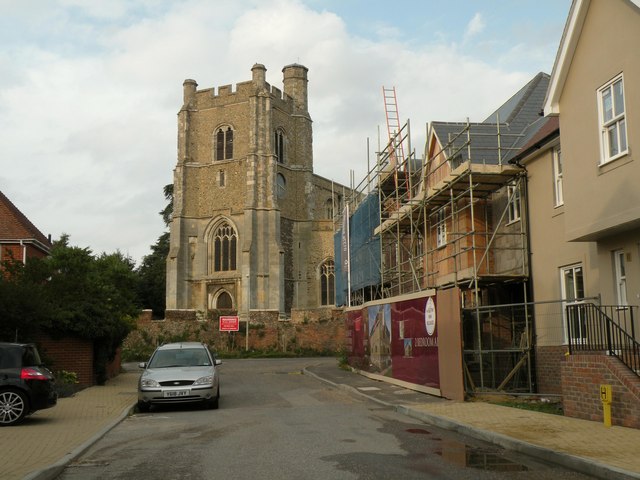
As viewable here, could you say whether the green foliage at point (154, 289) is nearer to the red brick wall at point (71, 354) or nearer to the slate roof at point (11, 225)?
the slate roof at point (11, 225)

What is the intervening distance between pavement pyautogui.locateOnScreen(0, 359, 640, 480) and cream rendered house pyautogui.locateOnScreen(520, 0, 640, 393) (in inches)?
91.9

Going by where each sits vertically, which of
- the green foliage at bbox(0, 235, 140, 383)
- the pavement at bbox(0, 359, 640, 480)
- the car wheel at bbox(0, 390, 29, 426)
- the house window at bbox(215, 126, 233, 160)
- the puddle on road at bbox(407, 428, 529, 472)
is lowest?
the puddle on road at bbox(407, 428, 529, 472)

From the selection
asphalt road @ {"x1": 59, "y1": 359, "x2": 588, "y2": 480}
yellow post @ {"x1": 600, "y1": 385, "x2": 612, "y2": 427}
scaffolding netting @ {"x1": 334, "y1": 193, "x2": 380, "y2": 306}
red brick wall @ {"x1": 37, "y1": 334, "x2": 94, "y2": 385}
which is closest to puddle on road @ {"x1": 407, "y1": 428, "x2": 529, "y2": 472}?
asphalt road @ {"x1": 59, "y1": 359, "x2": 588, "y2": 480}

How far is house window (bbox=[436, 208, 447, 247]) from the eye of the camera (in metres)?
22.8

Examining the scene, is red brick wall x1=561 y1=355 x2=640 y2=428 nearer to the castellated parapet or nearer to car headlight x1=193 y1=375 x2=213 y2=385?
car headlight x1=193 y1=375 x2=213 y2=385

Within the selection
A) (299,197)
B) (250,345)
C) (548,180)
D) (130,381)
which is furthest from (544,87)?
(299,197)

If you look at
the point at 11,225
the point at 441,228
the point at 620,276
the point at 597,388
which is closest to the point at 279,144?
the point at 11,225

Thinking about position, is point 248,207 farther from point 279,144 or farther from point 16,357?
point 16,357

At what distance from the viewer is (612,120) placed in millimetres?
13070

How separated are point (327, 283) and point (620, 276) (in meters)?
46.6

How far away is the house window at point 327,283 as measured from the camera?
59.7 metres

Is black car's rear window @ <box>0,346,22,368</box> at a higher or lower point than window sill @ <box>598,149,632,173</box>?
lower

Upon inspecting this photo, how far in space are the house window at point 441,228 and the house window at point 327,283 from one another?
118 feet

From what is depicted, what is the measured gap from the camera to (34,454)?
31.6ft
